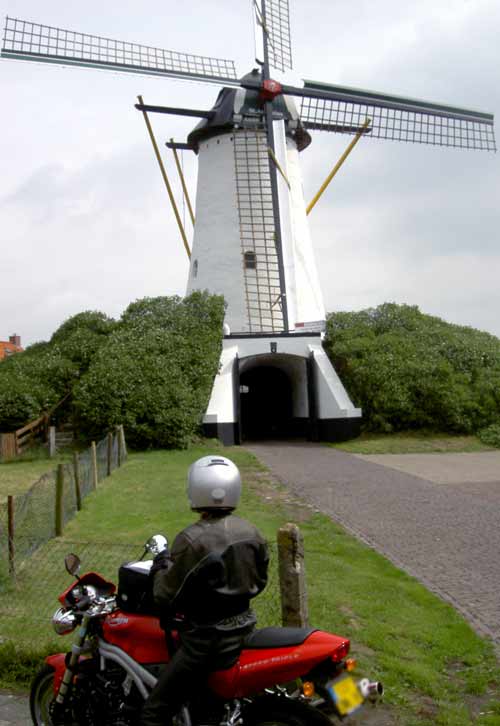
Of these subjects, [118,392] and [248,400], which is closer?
[118,392]

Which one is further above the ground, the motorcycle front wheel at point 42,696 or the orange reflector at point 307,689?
the orange reflector at point 307,689

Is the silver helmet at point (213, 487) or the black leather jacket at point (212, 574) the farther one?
the silver helmet at point (213, 487)

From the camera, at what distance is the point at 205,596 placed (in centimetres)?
310

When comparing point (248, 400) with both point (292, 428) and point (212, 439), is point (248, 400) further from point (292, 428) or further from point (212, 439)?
point (212, 439)

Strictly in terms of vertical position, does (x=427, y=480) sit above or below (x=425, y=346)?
below

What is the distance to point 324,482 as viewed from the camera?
14023mm

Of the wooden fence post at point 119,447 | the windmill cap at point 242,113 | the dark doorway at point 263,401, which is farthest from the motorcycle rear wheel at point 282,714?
the dark doorway at point 263,401

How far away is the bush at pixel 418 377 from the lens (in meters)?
21.3

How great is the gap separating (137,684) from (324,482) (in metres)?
10.9

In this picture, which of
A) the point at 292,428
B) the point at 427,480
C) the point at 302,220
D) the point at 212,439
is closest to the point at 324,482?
the point at 427,480

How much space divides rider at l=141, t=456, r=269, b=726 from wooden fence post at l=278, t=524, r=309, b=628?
128 cm

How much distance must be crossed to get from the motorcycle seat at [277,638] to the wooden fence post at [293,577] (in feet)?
4.04

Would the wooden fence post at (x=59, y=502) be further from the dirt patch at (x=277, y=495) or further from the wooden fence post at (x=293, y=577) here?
the wooden fence post at (x=293, y=577)

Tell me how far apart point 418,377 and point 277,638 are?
754 inches
